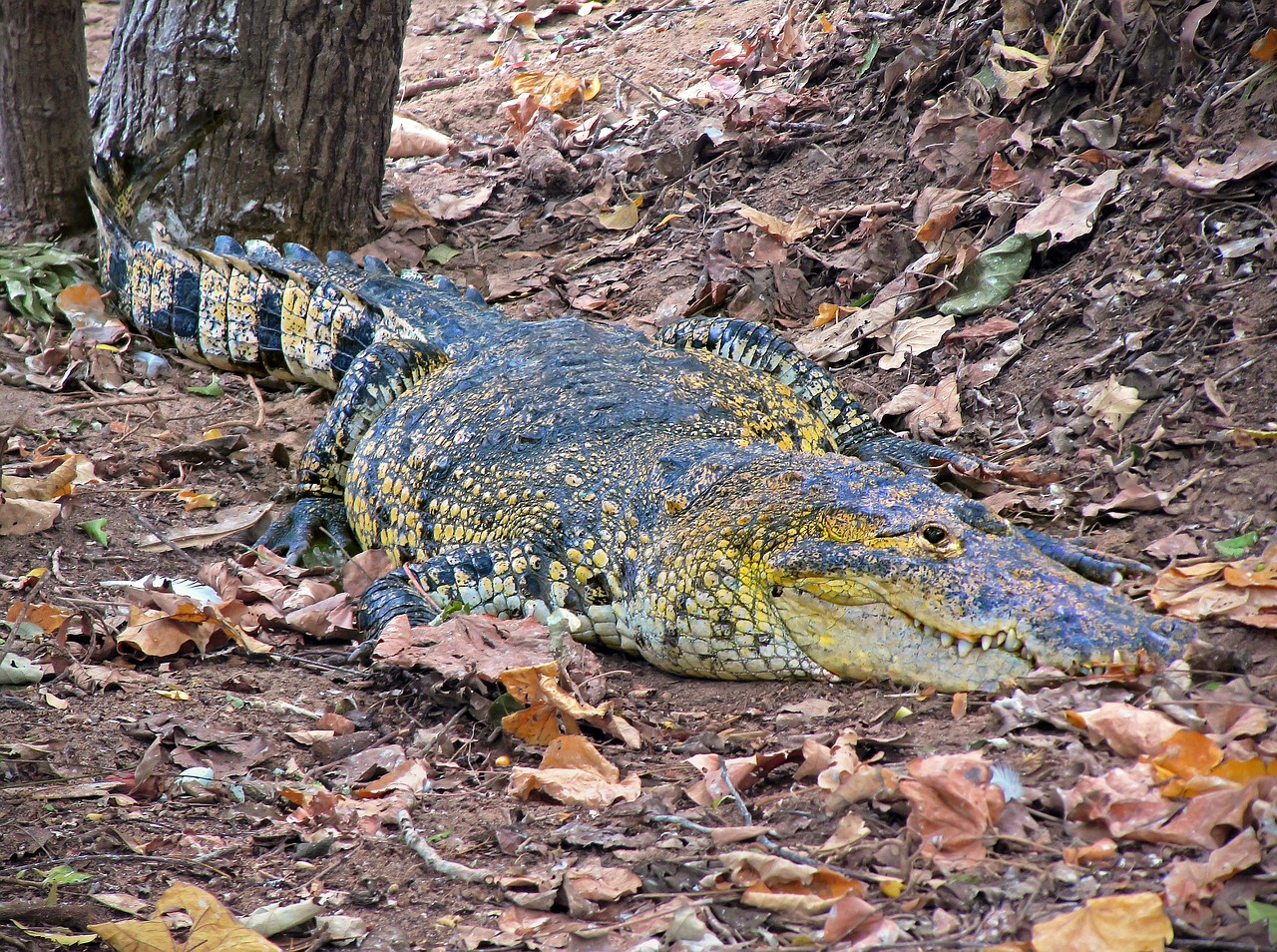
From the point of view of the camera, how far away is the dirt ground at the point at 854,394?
2.12m

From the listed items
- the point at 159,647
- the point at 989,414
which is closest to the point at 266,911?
the point at 159,647

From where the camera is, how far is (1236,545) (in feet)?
9.60

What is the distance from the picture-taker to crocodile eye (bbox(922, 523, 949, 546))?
113 inches

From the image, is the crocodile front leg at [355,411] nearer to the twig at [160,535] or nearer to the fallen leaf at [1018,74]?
the twig at [160,535]

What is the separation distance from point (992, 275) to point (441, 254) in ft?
11.0

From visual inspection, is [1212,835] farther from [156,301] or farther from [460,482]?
[156,301]

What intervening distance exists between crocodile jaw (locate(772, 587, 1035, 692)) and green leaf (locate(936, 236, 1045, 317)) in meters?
2.14

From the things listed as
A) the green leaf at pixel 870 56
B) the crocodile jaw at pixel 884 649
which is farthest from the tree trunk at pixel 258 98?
the crocodile jaw at pixel 884 649

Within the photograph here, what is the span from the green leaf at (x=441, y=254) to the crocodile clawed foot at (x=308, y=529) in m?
2.20

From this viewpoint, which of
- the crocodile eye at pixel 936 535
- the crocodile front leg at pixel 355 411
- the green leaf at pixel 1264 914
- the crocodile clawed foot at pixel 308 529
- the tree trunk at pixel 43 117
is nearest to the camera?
the green leaf at pixel 1264 914

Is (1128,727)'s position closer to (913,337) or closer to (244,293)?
(913,337)

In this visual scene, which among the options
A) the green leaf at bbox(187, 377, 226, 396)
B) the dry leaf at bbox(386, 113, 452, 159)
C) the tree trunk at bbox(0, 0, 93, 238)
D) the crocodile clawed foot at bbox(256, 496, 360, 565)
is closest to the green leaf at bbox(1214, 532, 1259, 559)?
the crocodile clawed foot at bbox(256, 496, 360, 565)

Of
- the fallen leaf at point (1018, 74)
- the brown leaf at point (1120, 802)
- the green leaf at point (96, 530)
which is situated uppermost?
the fallen leaf at point (1018, 74)

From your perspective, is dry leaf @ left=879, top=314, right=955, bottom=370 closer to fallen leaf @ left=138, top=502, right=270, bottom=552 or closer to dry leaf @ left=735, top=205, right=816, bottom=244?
dry leaf @ left=735, top=205, right=816, bottom=244
